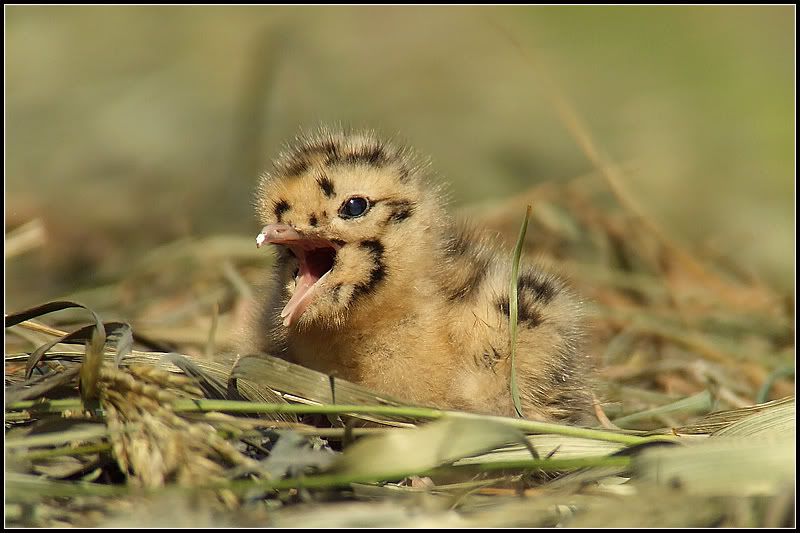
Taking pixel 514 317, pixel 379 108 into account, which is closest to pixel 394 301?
pixel 514 317

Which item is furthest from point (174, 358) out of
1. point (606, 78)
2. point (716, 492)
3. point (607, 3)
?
point (607, 3)

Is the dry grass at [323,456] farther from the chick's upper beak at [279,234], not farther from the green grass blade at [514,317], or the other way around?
the chick's upper beak at [279,234]

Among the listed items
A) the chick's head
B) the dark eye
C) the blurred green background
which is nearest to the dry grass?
the chick's head

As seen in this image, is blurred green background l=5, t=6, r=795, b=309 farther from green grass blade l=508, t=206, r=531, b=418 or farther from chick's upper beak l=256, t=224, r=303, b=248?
green grass blade l=508, t=206, r=531, b=418

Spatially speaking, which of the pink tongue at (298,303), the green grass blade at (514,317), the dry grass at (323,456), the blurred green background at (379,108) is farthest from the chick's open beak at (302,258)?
the blurred green background at (379,108)

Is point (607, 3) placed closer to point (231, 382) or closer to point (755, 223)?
point (755, 223)

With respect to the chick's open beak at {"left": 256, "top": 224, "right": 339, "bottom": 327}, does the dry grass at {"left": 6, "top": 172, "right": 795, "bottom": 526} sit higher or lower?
lower
